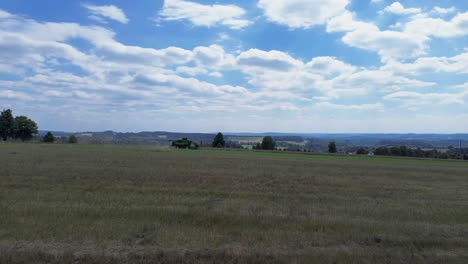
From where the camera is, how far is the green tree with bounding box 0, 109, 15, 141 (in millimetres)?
86250

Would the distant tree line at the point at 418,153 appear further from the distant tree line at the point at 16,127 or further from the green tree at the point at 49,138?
the distant tree line at the point at 16,127

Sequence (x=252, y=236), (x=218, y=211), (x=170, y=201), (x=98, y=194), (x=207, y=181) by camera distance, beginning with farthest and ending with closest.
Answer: (x=207, y=181) → (x=98, y=194) → (x=170, y=201) → (x=218, y=211) → (x=252, y=236)

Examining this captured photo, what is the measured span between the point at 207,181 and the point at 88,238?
10.3 metres

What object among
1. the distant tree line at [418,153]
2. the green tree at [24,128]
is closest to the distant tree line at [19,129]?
the green tree at [24,128]

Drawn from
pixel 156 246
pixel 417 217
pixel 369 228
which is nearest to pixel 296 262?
pixel 156 246

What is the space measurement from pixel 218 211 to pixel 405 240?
5.09 metres

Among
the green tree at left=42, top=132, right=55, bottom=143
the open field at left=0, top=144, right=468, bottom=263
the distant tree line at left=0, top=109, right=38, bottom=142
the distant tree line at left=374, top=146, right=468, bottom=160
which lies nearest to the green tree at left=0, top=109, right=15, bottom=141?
the distant tree line at left=0, top=109, right=38, bottom=142

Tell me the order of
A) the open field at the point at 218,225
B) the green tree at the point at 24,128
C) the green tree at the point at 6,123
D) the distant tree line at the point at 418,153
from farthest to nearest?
the green tree at the point at 24,128, the green tree at the point at 6,123, the distant tree line at the point at 418,153, the open field at the point at 218,225

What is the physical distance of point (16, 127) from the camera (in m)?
87.9

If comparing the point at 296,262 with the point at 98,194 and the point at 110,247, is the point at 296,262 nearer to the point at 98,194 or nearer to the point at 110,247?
the point at 110,247

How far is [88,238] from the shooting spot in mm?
7094

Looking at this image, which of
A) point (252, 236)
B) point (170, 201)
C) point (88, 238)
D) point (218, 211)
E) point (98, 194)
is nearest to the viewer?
point (88, 238)

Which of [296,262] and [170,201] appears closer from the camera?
[296,262]

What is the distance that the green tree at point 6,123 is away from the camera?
86250 mm
